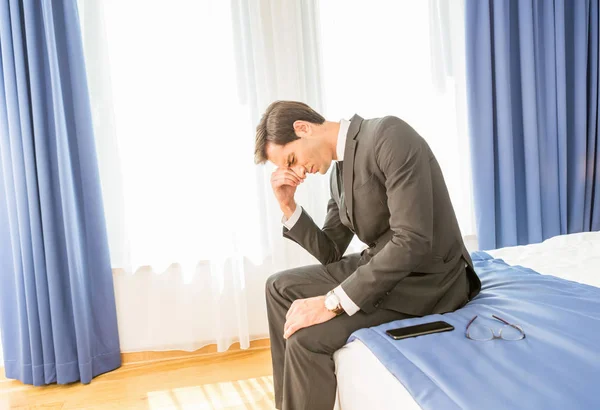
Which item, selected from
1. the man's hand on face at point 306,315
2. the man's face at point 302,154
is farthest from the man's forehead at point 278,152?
the man's hand on face at point 306,315

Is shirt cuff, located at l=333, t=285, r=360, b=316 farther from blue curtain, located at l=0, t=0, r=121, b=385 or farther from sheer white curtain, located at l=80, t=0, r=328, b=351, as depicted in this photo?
blue curtain, located at l=0, t=0, r=121, b=385

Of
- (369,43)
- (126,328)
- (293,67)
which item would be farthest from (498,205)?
(126,328)

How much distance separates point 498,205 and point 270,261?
1.40 meters

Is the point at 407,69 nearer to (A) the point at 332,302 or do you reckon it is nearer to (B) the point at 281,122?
(B) the point at 281,122

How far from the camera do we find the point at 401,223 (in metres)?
1.35

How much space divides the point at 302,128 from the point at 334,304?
54cm

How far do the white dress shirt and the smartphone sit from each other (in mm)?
128

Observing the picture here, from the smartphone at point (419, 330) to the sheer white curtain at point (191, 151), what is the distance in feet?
4.84

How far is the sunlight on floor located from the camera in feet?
6.87

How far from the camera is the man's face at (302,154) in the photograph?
155 cm

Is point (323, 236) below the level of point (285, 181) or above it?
below

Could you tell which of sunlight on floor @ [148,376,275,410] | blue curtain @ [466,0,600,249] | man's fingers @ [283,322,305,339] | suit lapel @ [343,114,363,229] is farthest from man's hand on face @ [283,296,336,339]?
A: blue curtain @ [466,0,600,249]

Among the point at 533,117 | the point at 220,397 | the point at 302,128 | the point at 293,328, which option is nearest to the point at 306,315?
the point at 293,328

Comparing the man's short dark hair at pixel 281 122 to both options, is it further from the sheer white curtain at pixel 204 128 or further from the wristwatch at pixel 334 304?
the sheer white curtain at pixel 204 128
